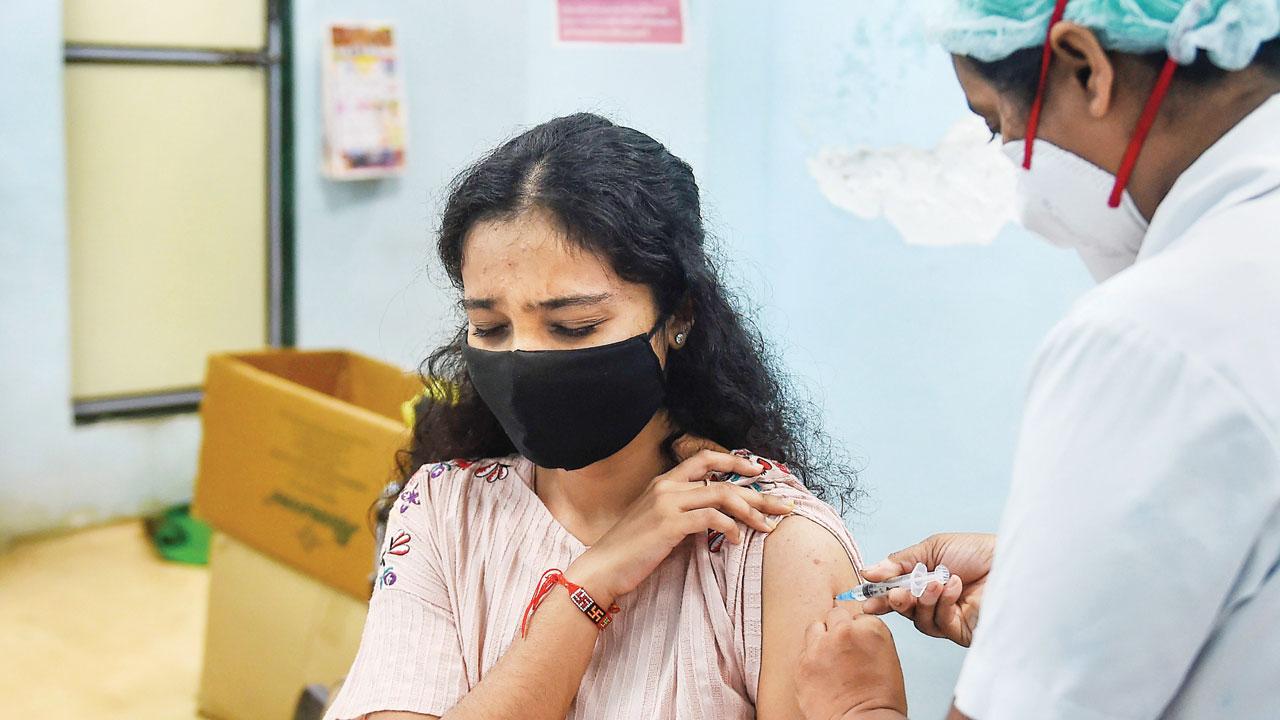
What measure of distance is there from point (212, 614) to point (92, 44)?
229cm

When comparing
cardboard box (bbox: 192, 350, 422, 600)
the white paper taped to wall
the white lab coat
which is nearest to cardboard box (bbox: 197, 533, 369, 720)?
cardboard box (bbox: 192, 350, 422, 600)

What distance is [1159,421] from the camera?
2.71 feet

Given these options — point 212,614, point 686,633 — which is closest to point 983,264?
point 686,633

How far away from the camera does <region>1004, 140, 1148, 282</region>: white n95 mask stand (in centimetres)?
101

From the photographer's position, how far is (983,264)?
7.80 ft

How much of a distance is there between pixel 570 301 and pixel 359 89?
3.25 metres

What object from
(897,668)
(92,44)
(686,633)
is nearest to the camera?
(897,668)

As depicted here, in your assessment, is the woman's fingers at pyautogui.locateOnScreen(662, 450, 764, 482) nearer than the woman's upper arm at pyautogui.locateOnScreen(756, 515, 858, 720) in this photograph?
No

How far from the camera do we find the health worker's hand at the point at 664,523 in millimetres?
1372

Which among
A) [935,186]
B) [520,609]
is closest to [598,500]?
[520,609]

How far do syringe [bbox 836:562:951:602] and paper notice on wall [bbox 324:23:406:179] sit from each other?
11.4ft

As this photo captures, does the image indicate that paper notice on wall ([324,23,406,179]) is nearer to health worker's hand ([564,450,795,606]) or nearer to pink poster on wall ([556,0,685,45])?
pink poster on wall ([556,0,685,45])

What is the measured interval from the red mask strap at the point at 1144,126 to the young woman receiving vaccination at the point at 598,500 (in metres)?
0.56

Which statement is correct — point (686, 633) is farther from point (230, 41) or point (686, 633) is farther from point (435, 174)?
point (230, 41)
